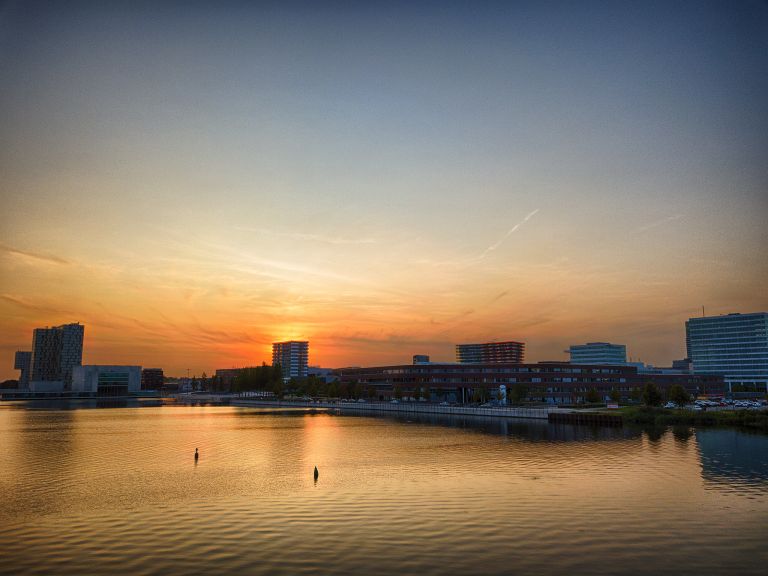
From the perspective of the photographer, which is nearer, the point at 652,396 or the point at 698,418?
the point at 698,418

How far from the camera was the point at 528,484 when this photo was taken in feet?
171

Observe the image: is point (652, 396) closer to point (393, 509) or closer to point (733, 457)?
point (733, 457)

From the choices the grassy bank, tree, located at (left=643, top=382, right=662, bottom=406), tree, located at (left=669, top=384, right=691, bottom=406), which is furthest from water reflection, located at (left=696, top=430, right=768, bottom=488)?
tree, located at (left=669, top=384, right=691, bottom=406)

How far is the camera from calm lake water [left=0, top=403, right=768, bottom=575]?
31.6 meters

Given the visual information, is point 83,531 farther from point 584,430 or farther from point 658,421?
point 658,421

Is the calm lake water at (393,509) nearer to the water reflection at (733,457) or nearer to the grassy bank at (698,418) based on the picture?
the water reflection at (733,457)

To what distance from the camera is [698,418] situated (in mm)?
109938

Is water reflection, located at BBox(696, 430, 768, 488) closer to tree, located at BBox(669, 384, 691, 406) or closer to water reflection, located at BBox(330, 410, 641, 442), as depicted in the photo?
water reflection, located at BBox(330, 410, 641, 442)

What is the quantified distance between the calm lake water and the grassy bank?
22878 mm

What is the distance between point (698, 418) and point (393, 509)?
90.7m

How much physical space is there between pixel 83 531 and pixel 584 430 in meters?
89.8

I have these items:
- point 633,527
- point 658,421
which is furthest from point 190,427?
point 633,527

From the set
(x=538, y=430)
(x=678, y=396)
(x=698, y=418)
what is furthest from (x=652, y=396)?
(x=538, y=430)

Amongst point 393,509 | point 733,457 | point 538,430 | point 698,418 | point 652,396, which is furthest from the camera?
point 652,396
